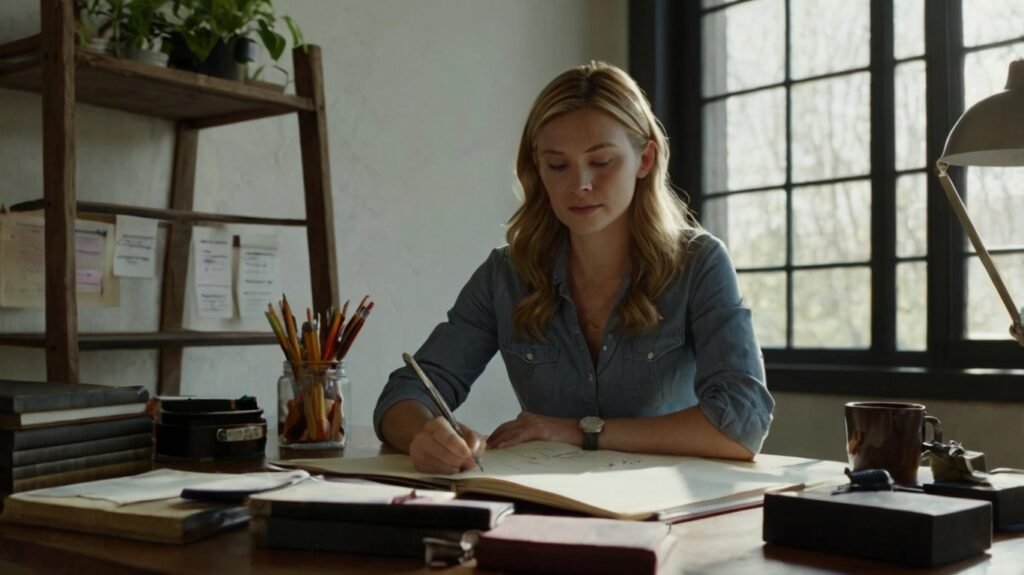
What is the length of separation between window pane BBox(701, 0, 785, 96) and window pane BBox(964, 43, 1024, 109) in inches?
25.4

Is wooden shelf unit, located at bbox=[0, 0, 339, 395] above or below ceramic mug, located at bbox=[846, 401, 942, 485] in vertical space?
above

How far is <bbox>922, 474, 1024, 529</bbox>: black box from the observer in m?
1.01

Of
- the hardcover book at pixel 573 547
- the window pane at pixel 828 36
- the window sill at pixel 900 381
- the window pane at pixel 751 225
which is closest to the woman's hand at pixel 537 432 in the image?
the hardcover book at pixel 573 547

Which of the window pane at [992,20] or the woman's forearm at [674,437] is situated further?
the window pane at [992,20]

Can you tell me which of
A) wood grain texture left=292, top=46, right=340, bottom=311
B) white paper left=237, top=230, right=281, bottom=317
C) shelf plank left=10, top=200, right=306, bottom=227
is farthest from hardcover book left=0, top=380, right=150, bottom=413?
white paper left=237, top=230, right=281, bottom=317

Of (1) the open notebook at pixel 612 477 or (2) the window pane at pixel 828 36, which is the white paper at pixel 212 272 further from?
(2) the window pane at pixel 828 36

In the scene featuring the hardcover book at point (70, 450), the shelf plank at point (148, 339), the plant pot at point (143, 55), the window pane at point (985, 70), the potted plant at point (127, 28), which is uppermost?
the window pane at point (985, 70)

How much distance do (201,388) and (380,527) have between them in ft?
6.02

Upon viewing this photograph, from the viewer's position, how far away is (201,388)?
2586 millimetres

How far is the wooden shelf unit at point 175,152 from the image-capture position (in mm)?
1935

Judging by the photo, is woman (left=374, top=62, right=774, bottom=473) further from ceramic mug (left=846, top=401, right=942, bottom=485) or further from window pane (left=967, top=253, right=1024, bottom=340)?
window pane (left=967, top=253, right=1024, bottom=340)

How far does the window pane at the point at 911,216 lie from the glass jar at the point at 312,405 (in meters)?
2.15

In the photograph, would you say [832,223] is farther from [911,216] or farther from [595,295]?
[595,295]

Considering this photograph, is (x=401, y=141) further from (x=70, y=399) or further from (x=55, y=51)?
(x=70, y=399)
